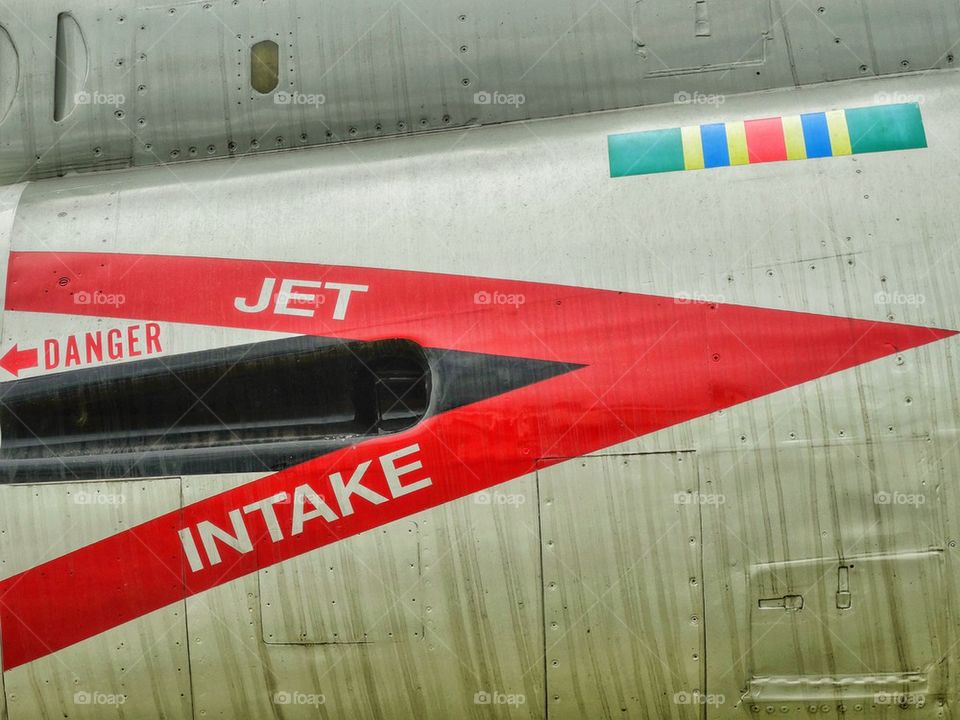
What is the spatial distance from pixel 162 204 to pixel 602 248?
6.64ft

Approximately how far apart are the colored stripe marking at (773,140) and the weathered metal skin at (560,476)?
0.22 ft

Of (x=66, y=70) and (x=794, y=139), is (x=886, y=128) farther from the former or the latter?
(x=66, y=70)

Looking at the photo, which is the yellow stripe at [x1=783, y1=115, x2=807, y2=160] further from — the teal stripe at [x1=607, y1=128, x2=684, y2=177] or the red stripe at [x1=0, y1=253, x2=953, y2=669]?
the red stripe at [x1=0, y1=253, x2=953, y2=669]

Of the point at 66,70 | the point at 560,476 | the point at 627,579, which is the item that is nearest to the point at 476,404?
the point at 560,476

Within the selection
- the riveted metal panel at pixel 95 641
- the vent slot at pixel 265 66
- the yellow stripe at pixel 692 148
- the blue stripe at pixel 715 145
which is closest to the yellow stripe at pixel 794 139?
the blue stripe at pixel 715 145

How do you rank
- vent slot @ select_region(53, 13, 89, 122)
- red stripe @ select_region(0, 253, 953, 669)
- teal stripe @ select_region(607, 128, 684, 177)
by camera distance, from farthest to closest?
vent slot @ select_region(53, 13, 89, 122), teal stripe @ select_region(607, 128, 684, 177), red stripe @ select_region(0, 253, 953, 669)

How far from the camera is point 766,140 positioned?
4.21 metres

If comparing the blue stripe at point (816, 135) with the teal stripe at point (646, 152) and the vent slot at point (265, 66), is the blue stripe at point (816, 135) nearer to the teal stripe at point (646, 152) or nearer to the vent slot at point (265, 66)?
the teal stripe at point (646, 152)

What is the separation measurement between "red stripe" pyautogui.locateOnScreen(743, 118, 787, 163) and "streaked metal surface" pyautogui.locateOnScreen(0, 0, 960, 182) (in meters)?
0.29

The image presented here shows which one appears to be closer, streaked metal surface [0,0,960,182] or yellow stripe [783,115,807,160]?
yellow stripe [783,115,807,160]

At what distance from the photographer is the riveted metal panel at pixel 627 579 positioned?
3.85 meters

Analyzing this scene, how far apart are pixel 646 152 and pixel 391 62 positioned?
130 centimetres

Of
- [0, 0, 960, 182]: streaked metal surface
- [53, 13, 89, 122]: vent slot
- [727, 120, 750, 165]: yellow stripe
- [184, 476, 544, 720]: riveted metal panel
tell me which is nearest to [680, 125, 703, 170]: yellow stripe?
[727, 120, 750, 165]: yellow stripe

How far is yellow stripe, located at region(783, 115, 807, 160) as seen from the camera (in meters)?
4.15
